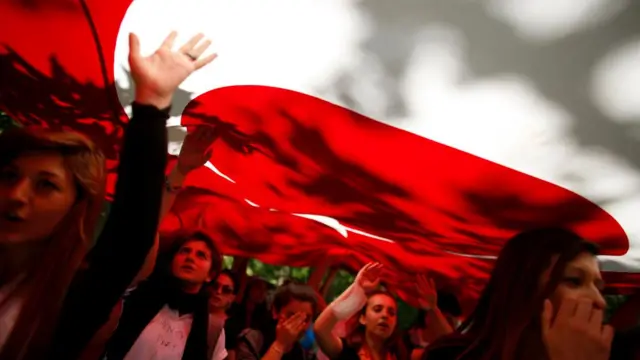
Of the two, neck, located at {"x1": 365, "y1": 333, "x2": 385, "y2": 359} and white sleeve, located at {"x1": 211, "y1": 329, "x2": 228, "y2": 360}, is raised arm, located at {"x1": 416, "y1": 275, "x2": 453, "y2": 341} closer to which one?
neck, located at {"x1": 365, "y1": 333, "x2": 385, "y2": 359}

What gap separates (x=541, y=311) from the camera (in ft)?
3.93

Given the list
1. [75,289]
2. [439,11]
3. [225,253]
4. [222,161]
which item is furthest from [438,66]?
[75,289]

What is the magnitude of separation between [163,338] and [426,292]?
663 mm

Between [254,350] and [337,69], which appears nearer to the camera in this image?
[337,69]

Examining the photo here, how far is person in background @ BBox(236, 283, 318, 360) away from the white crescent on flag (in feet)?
1.57

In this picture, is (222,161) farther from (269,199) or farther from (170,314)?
(170,314)

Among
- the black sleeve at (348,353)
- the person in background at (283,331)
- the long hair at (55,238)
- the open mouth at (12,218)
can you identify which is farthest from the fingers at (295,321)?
the open mouth at (12,218)

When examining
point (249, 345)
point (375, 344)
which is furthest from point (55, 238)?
point (375, 344)

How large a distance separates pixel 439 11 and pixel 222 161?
61 centimetres

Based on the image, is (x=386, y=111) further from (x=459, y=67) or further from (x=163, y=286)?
(x=163, y=286)

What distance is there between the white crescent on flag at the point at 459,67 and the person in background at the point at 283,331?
48cm

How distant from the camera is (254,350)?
136 centimetres

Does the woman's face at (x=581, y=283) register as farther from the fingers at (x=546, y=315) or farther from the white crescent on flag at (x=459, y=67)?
the white crescent on flag at (x=459, y=67)

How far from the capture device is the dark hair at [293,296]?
143cm
